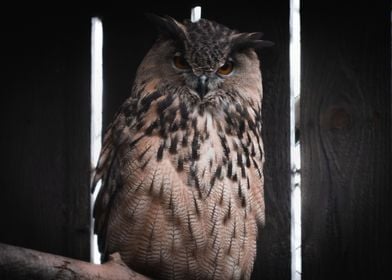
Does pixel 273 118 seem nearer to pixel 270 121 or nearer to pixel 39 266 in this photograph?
pixel 270 121

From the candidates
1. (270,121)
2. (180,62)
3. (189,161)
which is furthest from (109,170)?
(270,121)

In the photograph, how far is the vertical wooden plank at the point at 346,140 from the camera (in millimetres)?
1755

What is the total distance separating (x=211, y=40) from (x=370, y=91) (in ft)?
1.94

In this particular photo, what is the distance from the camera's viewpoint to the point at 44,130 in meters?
1.94

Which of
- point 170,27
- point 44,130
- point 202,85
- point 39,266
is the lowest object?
point 39,266

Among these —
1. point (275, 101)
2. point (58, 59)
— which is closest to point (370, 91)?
point (275, 101)

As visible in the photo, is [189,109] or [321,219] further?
[321,219]

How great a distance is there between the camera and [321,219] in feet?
5.86

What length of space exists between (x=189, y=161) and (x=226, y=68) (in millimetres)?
310

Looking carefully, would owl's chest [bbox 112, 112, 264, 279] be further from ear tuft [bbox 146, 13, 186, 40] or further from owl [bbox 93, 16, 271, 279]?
ear tuft [bbox 146, 13, 186, 40]

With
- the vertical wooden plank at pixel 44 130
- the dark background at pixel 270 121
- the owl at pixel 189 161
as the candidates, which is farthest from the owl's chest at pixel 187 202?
the vertical wooden plank at pixel 44 130

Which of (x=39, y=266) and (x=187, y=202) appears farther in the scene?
(x=187, y=202)

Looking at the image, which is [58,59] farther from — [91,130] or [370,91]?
[370,91]

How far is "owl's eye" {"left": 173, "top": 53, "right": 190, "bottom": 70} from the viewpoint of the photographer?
1.60 meters
